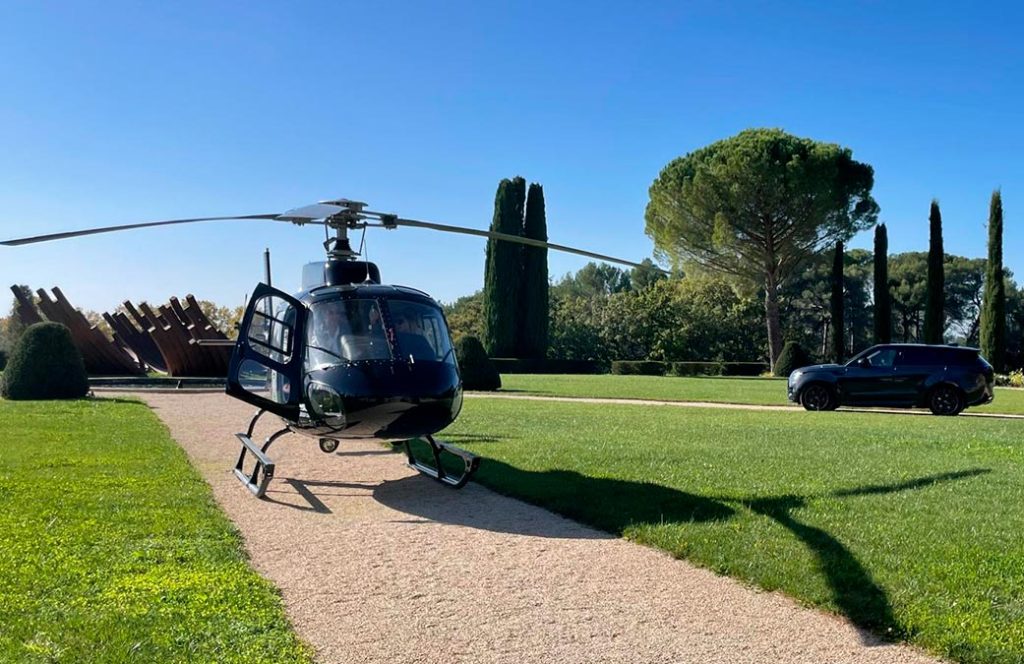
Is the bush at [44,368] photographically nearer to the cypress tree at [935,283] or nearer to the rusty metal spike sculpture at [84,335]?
the rusty metal spike sculpture at [84,335]

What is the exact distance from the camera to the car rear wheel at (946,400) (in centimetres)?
1691

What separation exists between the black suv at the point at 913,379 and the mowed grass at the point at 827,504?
3294mm

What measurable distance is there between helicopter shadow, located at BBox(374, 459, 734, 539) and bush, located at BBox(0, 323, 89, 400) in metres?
12.5

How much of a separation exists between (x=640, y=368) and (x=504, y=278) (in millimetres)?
8516

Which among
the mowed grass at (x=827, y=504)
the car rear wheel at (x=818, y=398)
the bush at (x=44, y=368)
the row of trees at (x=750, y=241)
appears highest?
the row of trees at (x=750, y=241)

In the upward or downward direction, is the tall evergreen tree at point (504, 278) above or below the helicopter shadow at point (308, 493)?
above

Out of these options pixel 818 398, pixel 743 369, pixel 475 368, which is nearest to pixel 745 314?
pixel 743 369

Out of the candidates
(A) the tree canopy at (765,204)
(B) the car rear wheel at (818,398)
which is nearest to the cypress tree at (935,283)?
(A) the tree canopy at (765,204)

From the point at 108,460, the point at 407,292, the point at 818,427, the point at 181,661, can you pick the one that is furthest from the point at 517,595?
the point at 818,427

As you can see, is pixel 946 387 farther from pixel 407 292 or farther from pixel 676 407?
pixel 407 292

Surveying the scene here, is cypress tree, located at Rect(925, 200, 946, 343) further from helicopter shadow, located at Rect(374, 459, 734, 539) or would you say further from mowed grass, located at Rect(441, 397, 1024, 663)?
helicopter shadow, located at Rect(374, 459, 734, 539)

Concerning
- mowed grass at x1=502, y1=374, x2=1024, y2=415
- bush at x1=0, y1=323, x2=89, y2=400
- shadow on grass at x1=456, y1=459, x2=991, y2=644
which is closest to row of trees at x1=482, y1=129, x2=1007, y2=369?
mowed grass at x1=502, y1=374, x2=1024, y2=415

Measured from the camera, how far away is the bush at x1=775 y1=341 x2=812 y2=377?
35250 mm

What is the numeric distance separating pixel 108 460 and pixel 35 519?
10.4 feet
